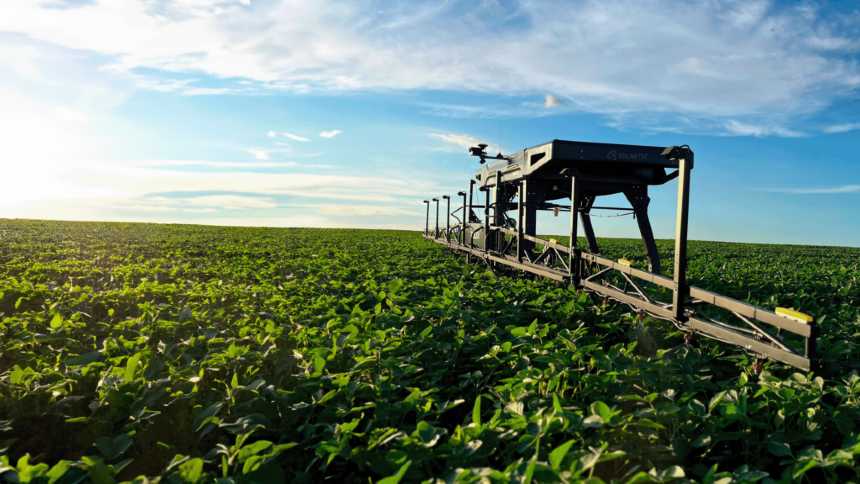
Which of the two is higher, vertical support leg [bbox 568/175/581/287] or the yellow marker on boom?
vertical support leg [bbox 568/175/581/287]

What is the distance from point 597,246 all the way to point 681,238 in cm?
685

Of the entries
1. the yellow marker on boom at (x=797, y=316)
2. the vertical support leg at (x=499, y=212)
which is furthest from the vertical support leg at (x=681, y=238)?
the vertical support leg at (x=499, y=212)

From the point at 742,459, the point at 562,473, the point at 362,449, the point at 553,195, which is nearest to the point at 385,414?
the point at 362,449

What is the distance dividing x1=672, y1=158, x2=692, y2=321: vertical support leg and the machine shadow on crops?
1cm

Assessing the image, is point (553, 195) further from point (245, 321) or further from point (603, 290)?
point (245, 321)

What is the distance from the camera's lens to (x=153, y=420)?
3.66 m

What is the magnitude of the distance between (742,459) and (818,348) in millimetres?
3103

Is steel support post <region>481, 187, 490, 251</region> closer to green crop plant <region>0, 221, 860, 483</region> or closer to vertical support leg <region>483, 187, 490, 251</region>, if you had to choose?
vertical support leg <region>483, 187, 490, 251</region>

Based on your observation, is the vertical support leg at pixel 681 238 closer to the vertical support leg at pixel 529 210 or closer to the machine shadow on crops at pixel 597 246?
the machine shadow on crops at pixel 597 246

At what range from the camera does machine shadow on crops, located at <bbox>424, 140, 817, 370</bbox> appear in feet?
18.0

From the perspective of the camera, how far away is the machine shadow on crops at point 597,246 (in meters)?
5.49

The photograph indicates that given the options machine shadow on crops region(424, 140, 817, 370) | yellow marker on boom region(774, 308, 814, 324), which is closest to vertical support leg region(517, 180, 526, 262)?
machine shadow on crops region(424, 140, 817, 370)

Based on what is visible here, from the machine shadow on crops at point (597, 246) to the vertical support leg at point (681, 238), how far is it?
1 centimetres

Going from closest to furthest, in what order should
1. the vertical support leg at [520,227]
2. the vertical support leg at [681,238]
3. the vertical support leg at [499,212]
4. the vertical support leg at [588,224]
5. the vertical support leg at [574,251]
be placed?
the vertical support leg at [681,238], the vertical support leg at [574,251], the vertical support leg at [520,227], the vertical support leg at [588,224], the vertical support leg at [499,212]
